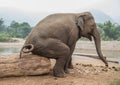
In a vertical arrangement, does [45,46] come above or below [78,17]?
below

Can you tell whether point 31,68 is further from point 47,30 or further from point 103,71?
point 103,71

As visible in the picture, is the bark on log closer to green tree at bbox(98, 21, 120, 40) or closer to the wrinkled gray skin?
the wrinkled gray skin

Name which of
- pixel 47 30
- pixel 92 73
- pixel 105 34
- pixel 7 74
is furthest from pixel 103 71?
pixel 105 34

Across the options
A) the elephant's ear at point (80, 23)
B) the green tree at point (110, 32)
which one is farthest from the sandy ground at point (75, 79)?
the green tree at point (110, 32)

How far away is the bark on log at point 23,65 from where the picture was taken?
26.4 feet

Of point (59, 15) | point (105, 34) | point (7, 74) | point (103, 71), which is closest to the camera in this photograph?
point (7, 74)

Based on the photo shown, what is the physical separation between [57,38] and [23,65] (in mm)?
1207

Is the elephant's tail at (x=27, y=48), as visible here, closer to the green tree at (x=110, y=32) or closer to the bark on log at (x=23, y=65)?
the bark on log at (x=23, y=65)

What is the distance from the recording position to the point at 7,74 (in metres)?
8.09

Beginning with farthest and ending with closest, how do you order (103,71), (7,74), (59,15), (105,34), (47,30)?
(105,34), (103,71), (59,15), (47,30), (7,74)

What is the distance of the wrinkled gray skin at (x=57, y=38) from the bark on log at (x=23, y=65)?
0.22 meters

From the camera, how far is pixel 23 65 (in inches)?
322

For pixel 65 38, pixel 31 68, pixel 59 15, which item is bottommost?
pixel 31 68

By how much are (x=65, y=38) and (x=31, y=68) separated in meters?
1.31
